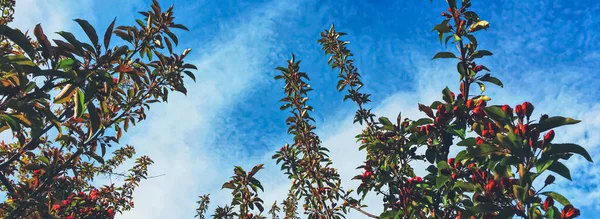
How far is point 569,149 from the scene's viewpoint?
7.61 feet

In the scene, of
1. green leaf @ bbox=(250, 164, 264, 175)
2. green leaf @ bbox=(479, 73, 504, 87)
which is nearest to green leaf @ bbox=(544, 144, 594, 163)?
green leaf @ bbox=(479, 73, 504, 87)

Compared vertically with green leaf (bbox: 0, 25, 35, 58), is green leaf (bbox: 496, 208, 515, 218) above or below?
below

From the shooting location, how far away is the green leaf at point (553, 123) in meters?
2.44

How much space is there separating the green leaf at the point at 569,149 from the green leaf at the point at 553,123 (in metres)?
0.15

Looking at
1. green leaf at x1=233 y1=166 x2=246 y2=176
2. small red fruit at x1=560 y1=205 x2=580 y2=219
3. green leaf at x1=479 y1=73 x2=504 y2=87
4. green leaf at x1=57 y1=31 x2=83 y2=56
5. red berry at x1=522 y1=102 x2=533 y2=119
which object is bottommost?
small red fruit at x1=560 y1=205 x2=580 y2=219

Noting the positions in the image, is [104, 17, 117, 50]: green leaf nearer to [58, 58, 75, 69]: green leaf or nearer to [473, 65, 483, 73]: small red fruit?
[58, 58, 75, 69]: green leaf

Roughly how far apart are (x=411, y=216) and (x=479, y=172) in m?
0.84

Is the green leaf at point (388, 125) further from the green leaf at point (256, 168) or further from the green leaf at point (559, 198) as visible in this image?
the green leaf at point (559, 198)

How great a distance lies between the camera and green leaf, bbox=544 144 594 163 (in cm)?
231

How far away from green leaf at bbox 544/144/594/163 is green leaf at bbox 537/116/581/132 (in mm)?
147

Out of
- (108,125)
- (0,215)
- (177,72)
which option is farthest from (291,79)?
(0,215)

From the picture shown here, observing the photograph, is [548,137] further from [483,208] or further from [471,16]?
[471,16]

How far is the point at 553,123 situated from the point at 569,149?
208mm

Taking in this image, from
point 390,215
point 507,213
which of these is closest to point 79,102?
point 390,215
